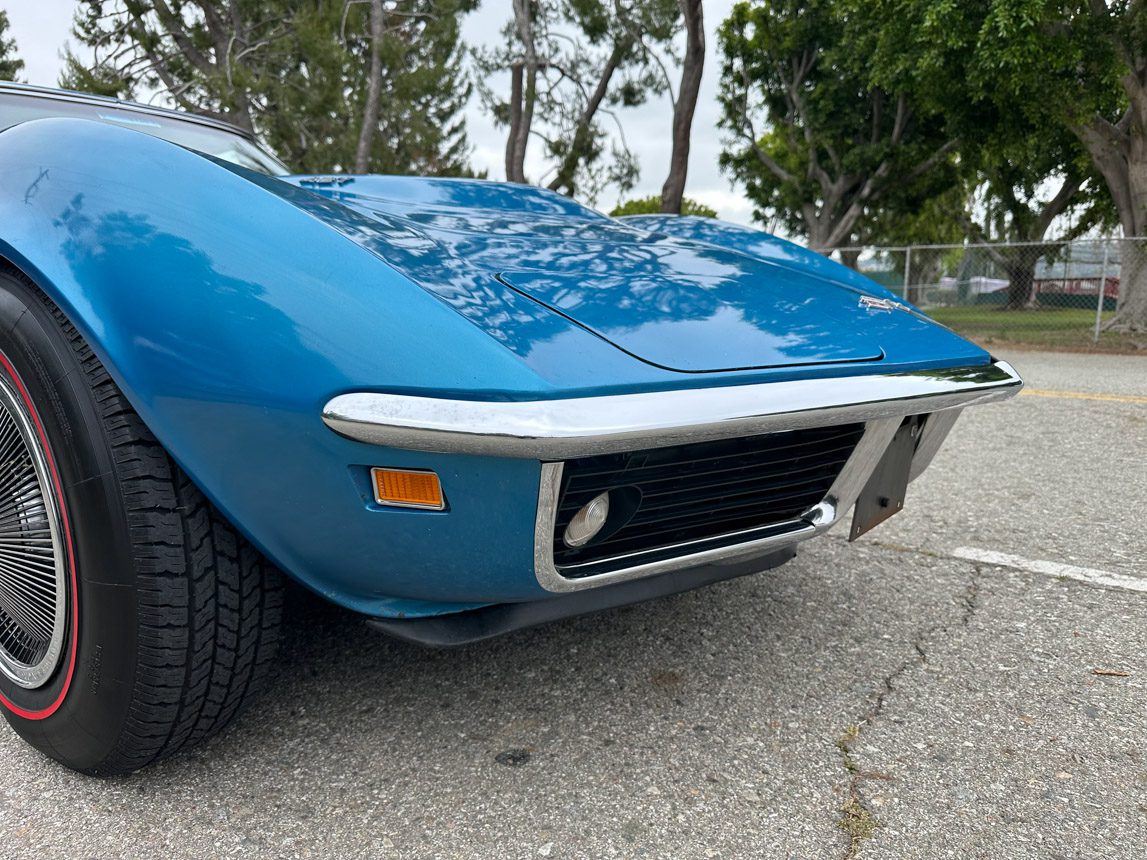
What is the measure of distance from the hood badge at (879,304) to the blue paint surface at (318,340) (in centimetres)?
32

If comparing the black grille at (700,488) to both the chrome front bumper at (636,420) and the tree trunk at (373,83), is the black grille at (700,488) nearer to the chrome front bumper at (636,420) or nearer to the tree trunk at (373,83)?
the chrome front bumper at (636,420)

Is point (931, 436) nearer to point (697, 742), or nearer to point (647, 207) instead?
point (697, 742)

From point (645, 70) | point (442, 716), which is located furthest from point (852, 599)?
point (645, 70)

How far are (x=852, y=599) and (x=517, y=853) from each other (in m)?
1.25

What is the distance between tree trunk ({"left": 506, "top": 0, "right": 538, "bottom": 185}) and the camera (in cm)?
1438

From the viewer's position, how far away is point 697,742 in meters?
1.55

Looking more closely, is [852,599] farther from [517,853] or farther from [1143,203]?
[1143,203]

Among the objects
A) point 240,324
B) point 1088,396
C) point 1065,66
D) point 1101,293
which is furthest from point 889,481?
point 1065,66

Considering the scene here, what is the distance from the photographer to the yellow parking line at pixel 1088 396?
5230mm

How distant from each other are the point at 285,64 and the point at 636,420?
17233mm

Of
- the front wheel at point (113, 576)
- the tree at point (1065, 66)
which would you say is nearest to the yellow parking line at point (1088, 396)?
the front wheel at point (113, 576)

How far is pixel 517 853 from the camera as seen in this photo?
4.15ft

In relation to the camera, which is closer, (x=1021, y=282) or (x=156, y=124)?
(x=156, y=124)

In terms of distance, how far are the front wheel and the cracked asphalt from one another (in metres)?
0.14
